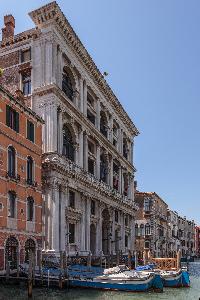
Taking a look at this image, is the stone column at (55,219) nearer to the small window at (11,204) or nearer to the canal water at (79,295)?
the small window at (11,204)

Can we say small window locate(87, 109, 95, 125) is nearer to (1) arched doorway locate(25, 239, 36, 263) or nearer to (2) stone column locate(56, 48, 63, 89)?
(2) stone column locate(56, 48, 63, 89)

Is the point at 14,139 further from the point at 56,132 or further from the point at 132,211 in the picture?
the point at 132,211

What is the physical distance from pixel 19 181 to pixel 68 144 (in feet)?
32.5

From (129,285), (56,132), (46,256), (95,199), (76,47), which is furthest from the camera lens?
(95,199)

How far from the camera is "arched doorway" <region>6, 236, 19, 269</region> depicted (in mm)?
23719

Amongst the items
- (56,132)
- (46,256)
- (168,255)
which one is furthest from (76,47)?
(168,255)

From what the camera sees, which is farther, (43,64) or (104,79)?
(104,79)

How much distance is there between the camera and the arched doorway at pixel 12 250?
934 inches

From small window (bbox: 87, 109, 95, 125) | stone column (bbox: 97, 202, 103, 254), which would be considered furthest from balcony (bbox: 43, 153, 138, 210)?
small window (bbox: 87, 109, 95, 125)

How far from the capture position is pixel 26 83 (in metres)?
32.9

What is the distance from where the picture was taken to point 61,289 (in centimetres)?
2197

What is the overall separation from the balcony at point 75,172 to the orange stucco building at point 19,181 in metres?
1.45

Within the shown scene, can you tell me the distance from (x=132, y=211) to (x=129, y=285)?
2782cm

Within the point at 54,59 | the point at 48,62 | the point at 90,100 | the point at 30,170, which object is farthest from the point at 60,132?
the point at 90,100
